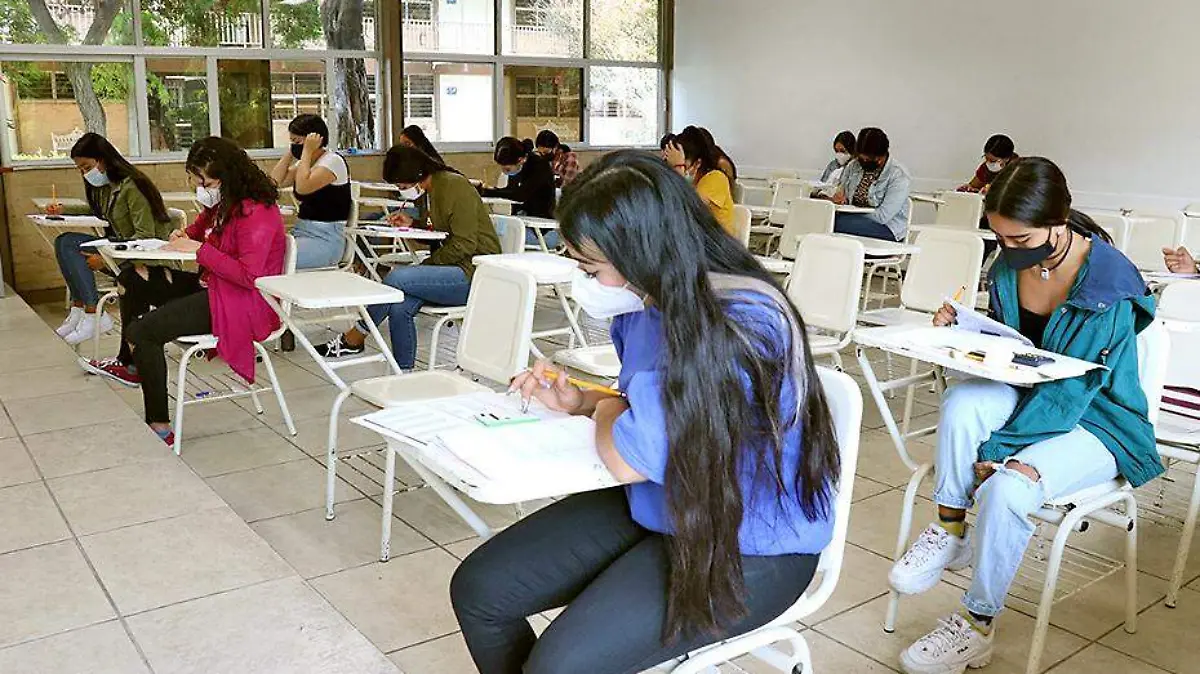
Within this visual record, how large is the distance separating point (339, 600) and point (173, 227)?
133 inches

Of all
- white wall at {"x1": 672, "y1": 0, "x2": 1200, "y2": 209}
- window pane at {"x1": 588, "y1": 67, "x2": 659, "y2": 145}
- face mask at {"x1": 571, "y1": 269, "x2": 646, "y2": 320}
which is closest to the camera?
face mask at {"x1": 571, "y1": 269, "x2": 646, "y2": 320}

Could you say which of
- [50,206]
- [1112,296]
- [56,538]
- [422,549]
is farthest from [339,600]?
[50,206]

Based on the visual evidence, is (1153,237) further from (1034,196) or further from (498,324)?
(498,324)

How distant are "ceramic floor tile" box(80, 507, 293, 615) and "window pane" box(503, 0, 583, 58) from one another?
26.0 ft

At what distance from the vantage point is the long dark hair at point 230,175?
3.94 metres

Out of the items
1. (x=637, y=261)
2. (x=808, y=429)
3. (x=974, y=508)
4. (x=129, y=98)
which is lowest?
(x=974, y=508)

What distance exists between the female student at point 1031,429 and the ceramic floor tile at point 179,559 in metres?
1.66

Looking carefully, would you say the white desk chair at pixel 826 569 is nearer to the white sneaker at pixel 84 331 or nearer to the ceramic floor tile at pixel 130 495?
the ceramic floor tile at pixel 130 495

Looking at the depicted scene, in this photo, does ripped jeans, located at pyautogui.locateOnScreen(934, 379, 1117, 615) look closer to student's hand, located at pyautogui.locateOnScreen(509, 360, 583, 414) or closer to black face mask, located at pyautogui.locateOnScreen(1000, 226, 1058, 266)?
black face mask, located at pyautogui.locateOnScreen(1000, 226, 1058, 266)

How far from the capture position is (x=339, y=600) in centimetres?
276

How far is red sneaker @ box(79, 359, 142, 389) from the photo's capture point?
4.70 metres

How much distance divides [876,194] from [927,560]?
15.3 feet

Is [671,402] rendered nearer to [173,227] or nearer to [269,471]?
[269,471]

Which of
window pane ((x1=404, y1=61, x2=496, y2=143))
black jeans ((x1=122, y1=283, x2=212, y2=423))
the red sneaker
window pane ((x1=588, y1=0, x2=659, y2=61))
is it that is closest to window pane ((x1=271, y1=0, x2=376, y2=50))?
window pane ((x1=404, y1=61, x2=496, y2=143))
